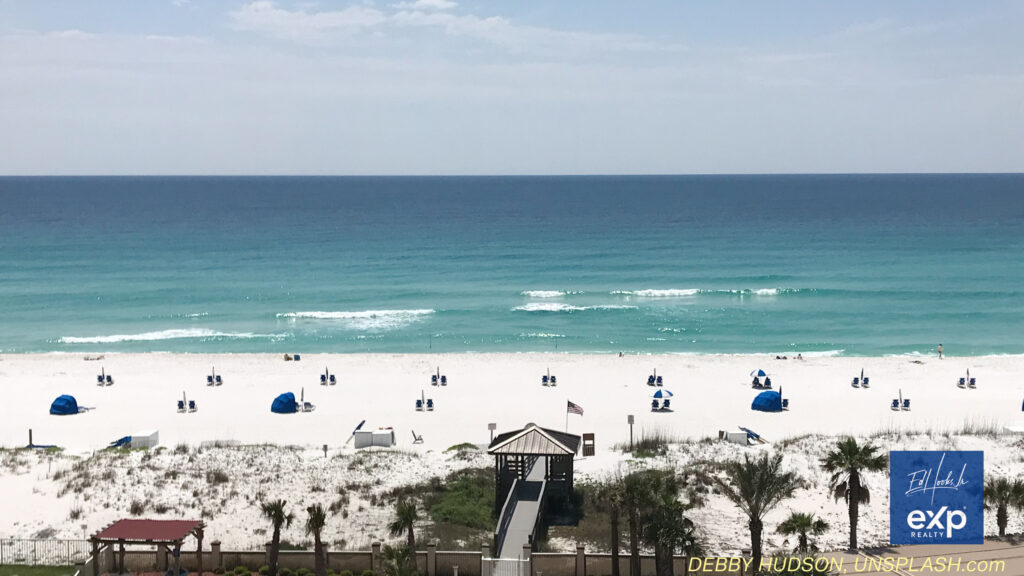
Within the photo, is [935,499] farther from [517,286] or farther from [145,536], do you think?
[517,286]

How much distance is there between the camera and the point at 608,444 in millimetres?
29625

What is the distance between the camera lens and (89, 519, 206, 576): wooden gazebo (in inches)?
696

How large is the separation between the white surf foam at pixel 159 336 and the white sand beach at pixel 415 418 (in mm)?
5616

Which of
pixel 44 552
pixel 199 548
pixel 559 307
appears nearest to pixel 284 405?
pixel 44 552

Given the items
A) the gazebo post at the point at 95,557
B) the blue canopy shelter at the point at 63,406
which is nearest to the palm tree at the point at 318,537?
the gazebo post at the point at 95,557

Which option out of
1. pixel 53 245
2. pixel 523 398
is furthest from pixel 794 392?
pixel 53 245

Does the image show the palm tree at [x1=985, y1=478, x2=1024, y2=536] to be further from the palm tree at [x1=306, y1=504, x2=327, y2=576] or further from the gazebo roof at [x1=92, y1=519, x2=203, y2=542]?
the gazebo roof at [x1=92, y1=519, x2=203, y2=542]

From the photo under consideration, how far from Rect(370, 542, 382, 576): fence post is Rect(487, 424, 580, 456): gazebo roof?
3.96 metres

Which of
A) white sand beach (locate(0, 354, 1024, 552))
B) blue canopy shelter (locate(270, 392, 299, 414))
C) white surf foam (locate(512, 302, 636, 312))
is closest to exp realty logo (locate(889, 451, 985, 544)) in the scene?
white sand beach (locate(0, 354, 1024, 552))

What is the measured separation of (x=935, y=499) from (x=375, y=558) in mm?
11830

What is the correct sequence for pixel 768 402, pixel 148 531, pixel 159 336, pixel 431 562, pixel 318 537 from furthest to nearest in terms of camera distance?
pixel 159 336 → pixel 768 402 → pixel 431 562 → pixel 148 531 → pixel 318 537

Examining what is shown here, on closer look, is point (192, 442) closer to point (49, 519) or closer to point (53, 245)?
point (49, 519)

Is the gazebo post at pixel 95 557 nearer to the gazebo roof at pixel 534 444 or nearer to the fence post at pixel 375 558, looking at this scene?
the fence post at pixel 375 558

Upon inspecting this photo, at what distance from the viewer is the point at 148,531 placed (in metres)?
18.0
